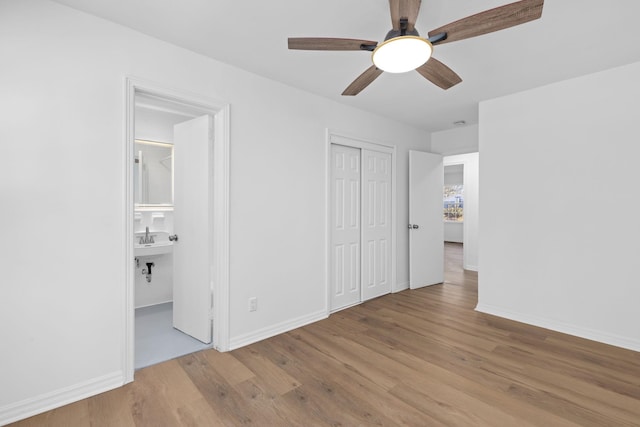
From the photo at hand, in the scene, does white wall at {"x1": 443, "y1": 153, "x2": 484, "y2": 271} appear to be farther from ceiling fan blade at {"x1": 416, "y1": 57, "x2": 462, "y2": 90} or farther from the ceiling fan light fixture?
the ceiling fan light fixture

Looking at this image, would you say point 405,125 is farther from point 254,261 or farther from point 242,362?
point 242,362

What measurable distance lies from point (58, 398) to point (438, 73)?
323 centimetres

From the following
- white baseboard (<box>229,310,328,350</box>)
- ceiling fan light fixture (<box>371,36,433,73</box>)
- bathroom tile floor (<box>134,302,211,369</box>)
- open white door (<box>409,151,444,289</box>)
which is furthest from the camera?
open white door (<box>409,151,444,289</box>)

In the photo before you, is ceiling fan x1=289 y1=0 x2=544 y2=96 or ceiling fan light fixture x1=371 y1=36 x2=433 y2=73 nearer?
ceiling fan x1=289 y1=0 x2=544 y2=96

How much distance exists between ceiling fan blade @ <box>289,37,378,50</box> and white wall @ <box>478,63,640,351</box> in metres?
2.48

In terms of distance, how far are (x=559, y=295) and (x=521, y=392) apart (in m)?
1.54

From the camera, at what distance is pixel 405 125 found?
4.55 meters

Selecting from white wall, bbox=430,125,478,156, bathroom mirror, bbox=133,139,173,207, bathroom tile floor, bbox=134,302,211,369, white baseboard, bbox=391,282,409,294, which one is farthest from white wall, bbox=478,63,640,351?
bathroom mirror, bbox=133,139,173,207

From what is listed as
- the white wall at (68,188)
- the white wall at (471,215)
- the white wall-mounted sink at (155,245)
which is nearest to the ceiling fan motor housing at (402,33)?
the white wall at (68,188)

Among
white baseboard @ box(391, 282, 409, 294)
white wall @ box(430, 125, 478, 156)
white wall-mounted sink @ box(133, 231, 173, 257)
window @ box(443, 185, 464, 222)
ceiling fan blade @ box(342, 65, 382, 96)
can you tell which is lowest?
white baseboard @ box(391, 282, 409, 294)

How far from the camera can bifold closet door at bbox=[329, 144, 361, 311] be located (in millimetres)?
3596

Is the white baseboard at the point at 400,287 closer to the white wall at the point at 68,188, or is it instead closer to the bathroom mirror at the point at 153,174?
the white wall at the point at 68,188

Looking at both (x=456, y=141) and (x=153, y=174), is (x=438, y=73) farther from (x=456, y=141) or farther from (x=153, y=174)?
(x=153, y=174)

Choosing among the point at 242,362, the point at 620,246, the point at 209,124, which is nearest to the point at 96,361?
the point at 242,362
